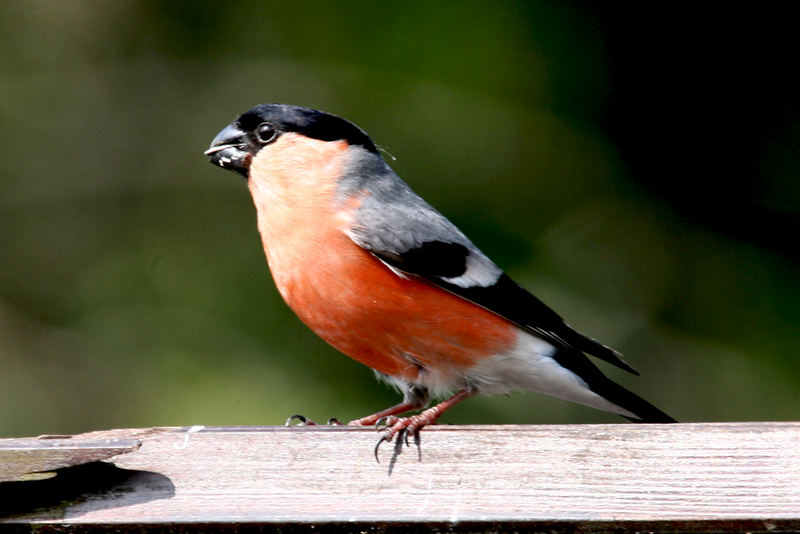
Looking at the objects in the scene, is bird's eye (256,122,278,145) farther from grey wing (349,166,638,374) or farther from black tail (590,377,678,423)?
black tail (590,377,678,423)

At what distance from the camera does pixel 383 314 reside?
2.99 metres

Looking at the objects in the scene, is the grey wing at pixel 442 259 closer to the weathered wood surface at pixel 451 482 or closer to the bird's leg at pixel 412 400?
the bird's leg at pixel 412 400

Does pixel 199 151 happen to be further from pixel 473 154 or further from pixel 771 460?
pixel 771 460

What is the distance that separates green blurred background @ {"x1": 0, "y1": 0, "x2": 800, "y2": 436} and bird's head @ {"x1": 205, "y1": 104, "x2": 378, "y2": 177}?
114 centimetres

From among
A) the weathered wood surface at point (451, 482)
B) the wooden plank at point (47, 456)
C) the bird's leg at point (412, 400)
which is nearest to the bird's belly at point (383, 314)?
the bird's leg at point (412, 400)

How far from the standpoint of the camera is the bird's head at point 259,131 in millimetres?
3463

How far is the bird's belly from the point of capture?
3002 millimetres

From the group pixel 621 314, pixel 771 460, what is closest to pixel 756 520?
pixel 771 460

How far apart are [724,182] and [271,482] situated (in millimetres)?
3406

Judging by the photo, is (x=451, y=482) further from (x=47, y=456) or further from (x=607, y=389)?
(x=607, y=389)

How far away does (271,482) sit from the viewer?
2.27 meters

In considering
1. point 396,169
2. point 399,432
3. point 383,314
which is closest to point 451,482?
point 399,432

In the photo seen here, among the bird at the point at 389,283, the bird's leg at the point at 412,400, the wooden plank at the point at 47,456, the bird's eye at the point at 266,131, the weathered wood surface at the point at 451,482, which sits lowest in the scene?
the wooden plank at the point at 47,456

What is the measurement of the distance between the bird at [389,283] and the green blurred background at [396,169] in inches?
39.9
